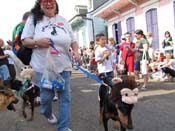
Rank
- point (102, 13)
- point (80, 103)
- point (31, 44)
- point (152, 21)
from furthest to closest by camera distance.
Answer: point (102, 13), point (152, 21), point (80, 103), point (31, 44)

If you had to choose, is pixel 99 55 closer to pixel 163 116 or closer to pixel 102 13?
pixel 163 116

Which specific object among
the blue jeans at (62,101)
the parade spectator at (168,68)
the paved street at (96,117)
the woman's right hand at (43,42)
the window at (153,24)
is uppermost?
the window at (153,24)

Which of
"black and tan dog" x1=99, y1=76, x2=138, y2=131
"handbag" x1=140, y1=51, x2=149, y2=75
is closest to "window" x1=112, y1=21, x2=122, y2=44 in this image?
"handbag" x1=140, y1=51, x2=149, y2=75

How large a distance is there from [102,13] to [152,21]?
710cm

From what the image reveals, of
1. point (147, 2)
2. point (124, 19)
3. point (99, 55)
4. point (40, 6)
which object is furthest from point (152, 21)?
point (40, 6)

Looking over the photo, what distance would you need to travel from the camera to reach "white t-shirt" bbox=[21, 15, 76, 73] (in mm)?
4605

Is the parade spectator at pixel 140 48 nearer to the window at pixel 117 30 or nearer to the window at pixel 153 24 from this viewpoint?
the window at pixel 153 24

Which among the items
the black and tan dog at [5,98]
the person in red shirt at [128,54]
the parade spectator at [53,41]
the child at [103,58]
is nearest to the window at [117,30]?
the person in red shirt at [128,54]

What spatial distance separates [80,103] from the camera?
8.30 meters

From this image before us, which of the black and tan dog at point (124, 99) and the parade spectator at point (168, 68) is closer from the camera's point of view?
the black and tan dog at point (124, 99)

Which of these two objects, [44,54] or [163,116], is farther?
[163,116]

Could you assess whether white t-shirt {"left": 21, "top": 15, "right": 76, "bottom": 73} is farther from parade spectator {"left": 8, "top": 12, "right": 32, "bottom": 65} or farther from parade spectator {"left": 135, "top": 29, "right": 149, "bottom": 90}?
parade spectator {"left": 135, "top": 29, "right": 149, "bottom": 90}

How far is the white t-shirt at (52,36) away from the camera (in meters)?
4.61

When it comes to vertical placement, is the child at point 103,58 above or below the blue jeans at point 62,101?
above
